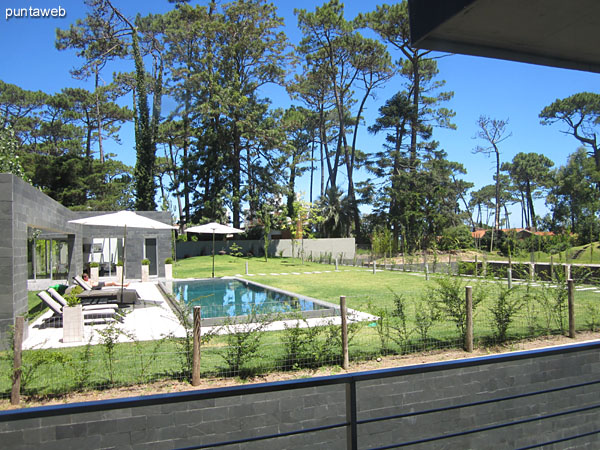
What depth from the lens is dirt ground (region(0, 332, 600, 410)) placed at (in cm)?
515

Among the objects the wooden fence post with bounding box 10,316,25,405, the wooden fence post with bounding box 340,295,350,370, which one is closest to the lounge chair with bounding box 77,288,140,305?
the wooden fence post with bounding box 10,316,25,405

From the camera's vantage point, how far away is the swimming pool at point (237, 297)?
7.10m

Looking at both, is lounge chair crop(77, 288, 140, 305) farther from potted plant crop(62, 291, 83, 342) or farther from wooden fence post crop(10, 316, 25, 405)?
wooden fence post crop(10, 316, 25, 405)

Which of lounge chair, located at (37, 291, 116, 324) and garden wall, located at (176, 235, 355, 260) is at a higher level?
garden wall, located at (176, 235, 355, 260)

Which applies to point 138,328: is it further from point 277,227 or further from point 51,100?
point 51,100

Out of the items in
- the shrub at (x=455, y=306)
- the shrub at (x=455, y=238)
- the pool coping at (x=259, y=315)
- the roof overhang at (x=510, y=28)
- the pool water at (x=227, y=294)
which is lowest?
the pool water at (x=227, y=294)

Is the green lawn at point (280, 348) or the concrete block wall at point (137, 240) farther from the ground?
the concrete block wall at point (137, 240)

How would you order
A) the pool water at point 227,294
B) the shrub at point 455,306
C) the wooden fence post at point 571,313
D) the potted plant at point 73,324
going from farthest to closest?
the pool water at point 227,294 < the potted plant at point 73,324 < the wooden fence post at point 571,313 < the shrub at point 455,306

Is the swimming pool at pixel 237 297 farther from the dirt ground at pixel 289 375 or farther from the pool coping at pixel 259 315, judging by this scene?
the dirt ground at pixel 289 375

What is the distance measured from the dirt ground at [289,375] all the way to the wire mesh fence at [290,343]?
0.33 feet

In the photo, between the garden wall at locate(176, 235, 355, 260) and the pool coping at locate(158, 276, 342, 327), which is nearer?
the pool coping at locate(158, 276, 342, 327)

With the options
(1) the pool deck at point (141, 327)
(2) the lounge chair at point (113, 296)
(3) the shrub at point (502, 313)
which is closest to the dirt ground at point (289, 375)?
(3) the shrub at point (502, 313)

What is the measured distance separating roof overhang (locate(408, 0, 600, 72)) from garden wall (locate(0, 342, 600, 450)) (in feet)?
8.50

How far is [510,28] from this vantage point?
2.26m
